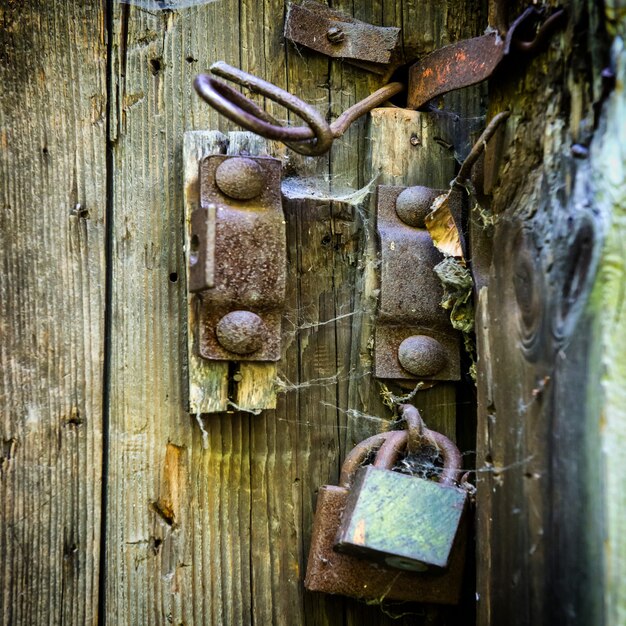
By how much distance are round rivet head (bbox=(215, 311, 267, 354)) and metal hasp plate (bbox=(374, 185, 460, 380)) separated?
0.72 feet

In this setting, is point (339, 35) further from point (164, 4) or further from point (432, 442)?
point (432, 442)

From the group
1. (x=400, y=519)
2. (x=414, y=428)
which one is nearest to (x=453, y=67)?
(x=414, y=428)

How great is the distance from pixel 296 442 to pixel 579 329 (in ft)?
1.66

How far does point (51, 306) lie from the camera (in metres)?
1.11

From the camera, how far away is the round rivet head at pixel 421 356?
3.81ft

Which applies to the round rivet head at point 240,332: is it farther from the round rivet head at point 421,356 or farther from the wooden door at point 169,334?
the round rivet head at point 421,356

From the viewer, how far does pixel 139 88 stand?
1170 millimetres

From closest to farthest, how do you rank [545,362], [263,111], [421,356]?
[545,362] < [263,111] < [421,356]

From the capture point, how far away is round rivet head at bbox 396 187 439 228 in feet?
3.88

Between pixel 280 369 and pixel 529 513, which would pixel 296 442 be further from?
pixel 529 513

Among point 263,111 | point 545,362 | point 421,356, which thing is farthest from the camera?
point 421,356

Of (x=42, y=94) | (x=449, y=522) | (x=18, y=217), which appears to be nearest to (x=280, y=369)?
(x=449, y=522)

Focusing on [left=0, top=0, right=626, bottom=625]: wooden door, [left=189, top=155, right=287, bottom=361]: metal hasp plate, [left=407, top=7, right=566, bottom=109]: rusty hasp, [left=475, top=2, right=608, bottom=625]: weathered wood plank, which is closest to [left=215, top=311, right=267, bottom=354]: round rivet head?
[left=189, top=155, right=287, bottom=361]: metal hasp plate

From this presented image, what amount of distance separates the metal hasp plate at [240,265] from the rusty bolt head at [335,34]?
0.90ft
